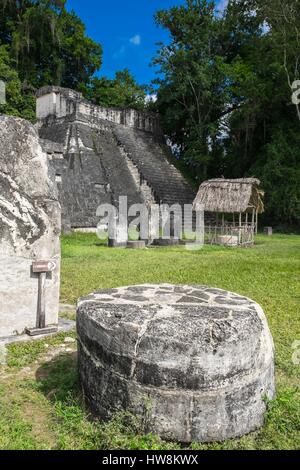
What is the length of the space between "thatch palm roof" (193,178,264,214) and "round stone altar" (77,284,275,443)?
1196cm

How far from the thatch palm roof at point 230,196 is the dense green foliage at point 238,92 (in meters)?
4.81

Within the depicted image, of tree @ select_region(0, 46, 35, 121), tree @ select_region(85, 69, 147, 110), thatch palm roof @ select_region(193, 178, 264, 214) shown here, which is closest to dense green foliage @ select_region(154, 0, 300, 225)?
tree @ select_region(85, 69, 147, 110)

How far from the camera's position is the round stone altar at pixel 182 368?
7.90ft

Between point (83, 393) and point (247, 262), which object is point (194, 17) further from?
point (83, 393)

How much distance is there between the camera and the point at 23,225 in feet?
13.9

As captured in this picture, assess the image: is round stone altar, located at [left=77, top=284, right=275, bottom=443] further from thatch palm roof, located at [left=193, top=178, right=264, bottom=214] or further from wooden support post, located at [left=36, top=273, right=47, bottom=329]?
thatch palm roof, located at [left=193, top=178, right=264, bottom=214]

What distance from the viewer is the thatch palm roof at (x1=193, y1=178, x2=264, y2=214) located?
14.4 metres

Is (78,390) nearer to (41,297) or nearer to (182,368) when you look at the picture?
(182,368)

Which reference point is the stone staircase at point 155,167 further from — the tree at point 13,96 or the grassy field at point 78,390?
the grassy field at point 78,390

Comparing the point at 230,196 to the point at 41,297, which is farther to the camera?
the point at 230,196

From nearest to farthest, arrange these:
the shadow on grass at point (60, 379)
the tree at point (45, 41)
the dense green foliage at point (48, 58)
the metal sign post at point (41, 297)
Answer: the shadow on grass at point (60, 379) → the metal sign post at point (41, 297) → the dense green foliage at point (48, 58) → the tree at point (45, 41)

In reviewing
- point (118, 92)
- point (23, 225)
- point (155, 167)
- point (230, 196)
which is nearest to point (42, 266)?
point (23, 225)

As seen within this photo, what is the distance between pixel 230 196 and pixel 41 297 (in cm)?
1143

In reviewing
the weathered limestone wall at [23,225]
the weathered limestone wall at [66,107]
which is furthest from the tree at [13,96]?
the weathered limestone wall at [23,225]
